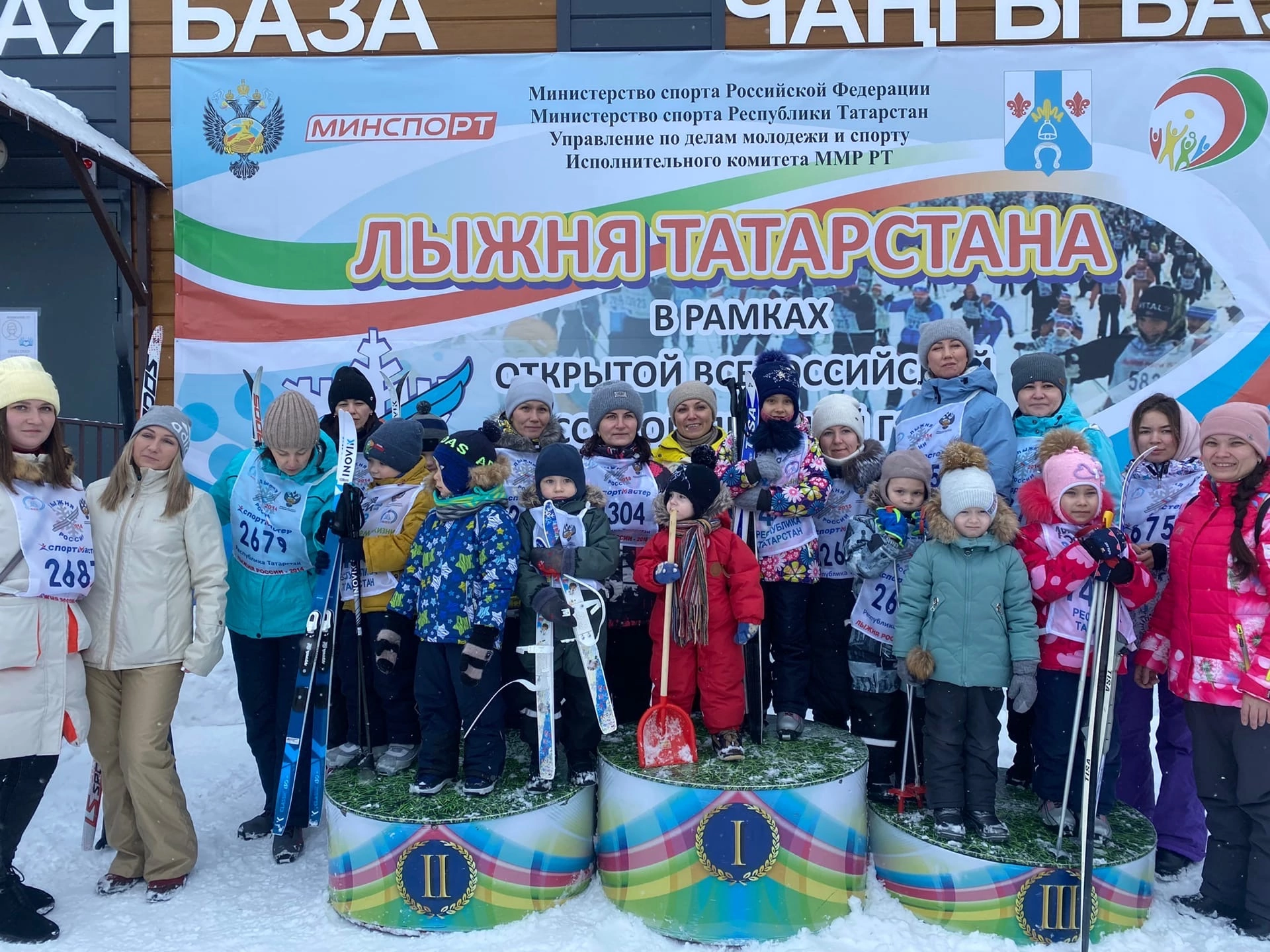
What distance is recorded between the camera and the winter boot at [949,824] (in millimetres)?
3314

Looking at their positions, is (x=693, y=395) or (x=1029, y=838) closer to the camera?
(x=1029, y=838)

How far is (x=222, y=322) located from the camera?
607 centimetres

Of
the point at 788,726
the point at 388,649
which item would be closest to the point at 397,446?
the point at 388,649

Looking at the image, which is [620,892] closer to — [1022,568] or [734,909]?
[734,909]

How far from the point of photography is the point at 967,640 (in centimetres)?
332

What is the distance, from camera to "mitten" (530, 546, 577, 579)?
11.3 ft

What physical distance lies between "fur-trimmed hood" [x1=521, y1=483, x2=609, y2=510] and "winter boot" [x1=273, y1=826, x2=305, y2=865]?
5.64 ft

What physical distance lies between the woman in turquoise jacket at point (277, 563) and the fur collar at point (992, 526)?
2.45 meters

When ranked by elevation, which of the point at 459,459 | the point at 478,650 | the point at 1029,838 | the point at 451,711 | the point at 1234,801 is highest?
the point at 459,459

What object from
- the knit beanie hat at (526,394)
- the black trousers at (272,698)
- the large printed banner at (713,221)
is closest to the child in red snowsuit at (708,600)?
the knit beanie hat at (526,394)

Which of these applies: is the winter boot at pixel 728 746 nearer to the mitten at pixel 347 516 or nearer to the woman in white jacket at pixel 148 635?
the mitten at pixel 347 516

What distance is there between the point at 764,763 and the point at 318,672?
73.6 inches

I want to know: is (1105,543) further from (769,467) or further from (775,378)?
(775,378)

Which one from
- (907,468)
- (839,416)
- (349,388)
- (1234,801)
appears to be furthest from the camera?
(349,388)
